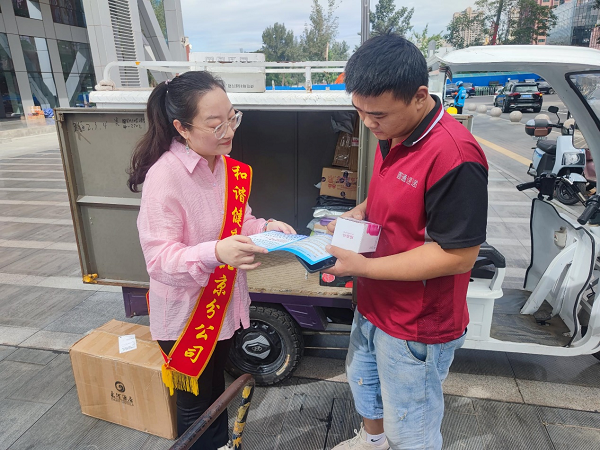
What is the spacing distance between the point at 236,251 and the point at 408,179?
65 cm

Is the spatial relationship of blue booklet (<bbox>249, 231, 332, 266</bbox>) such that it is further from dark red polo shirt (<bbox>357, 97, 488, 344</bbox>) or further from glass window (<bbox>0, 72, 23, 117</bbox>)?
glass window (<bbox>0, 72, 23, 117</bbox>)

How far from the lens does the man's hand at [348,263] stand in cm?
146

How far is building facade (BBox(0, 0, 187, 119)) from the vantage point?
18.9 m

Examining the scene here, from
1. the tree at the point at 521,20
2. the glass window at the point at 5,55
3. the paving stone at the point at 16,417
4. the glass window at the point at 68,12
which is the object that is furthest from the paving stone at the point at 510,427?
the tree at the point at 521,20

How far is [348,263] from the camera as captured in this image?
147 centimetres

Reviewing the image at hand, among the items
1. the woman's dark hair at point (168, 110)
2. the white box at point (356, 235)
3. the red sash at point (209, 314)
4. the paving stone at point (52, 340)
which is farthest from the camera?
the paving stone at point (52, 340)

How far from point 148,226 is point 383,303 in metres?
0.96

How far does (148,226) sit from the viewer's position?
1.55m

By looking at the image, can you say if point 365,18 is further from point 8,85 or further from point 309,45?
point 309,45

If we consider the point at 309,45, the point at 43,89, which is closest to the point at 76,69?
the point at 43,89

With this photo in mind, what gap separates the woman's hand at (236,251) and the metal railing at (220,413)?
0.50 m

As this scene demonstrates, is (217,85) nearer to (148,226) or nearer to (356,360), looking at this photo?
(148,226)

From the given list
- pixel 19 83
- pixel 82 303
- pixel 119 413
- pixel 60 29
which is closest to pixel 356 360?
pixel 119 413

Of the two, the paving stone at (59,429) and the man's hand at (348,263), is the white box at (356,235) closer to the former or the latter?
the man's hand at (348,263)
